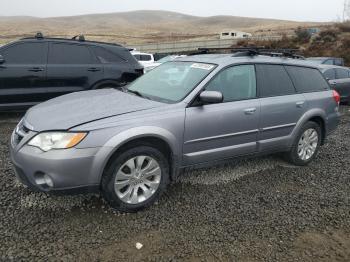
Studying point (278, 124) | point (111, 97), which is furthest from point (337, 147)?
point (111, 97)

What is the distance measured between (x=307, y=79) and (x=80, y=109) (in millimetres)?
3353

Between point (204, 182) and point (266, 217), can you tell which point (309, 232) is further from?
point (204, 182)

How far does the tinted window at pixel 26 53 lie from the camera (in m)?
6.75

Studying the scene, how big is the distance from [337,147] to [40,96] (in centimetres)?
554

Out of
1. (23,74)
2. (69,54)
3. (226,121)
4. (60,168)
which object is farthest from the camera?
(69,54)

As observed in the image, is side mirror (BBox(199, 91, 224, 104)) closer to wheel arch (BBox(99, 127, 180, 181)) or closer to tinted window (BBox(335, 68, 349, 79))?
wheel arch (BBox(99, 127, 180, 181))

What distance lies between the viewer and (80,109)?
12.1 feet

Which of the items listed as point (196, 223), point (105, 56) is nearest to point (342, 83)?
point (105, 56)

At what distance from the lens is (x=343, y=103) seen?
11.4m

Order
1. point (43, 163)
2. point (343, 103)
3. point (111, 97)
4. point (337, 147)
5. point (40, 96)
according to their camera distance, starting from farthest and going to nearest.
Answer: point (343, 103)
point (40, 96)
point (337, 147)
point (111, 97)
point (43, 163)

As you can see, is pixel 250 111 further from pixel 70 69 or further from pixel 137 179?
pixel 70 69

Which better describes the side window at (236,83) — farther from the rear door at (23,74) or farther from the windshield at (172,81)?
the rear door at (23,74)

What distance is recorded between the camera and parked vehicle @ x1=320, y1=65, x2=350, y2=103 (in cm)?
1071

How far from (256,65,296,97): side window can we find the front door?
13 centimetres
